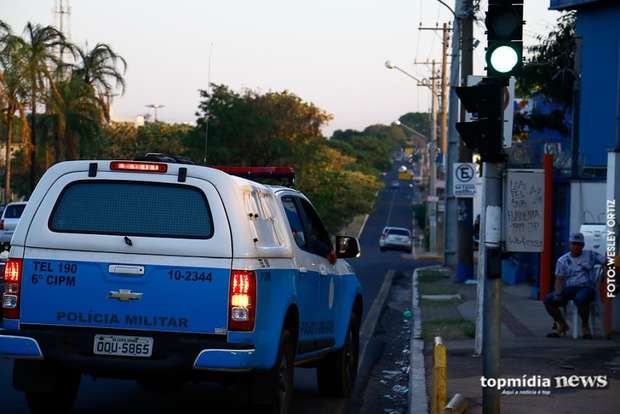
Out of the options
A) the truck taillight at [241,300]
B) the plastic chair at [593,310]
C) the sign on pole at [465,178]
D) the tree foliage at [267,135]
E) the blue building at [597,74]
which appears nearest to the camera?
the truck taillight at [241,300]

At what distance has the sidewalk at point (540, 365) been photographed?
10.7 metres

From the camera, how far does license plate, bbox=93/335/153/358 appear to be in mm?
8641

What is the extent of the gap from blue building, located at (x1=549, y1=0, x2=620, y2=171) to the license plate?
19226 mm

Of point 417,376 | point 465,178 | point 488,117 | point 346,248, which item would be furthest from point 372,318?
point 488,117

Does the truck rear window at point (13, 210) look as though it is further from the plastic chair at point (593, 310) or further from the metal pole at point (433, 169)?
the metal pole at point (433, 169)

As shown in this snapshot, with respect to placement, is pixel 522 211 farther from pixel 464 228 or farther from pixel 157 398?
A: pixel 464 228

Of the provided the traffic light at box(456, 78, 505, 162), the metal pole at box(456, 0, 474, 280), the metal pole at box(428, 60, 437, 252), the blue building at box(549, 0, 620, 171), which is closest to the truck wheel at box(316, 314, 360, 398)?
the traffic light at box(456, 78, 505, 162)

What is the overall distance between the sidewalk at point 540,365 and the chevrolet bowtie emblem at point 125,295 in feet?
11.3

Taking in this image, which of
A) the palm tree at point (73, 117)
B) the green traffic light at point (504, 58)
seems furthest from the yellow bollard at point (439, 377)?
the palm tree at point (73, 117)

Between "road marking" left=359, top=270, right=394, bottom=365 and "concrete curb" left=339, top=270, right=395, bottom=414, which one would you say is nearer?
"concrete curb" left=339, top=270, right=395, bottom=414

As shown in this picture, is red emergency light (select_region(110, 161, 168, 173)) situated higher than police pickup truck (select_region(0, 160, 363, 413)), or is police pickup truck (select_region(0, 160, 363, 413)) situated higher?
red emergency light (select_region(110, 161, 168, 173))

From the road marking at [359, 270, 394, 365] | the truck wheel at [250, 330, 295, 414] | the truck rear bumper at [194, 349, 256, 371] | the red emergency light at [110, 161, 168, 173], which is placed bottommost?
the road marking at [359, 270, 394, 365]

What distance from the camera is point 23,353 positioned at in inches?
345

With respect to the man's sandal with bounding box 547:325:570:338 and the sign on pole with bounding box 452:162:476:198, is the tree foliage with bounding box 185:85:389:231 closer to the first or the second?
the sign on pole with bounding box 452:162:476:198
